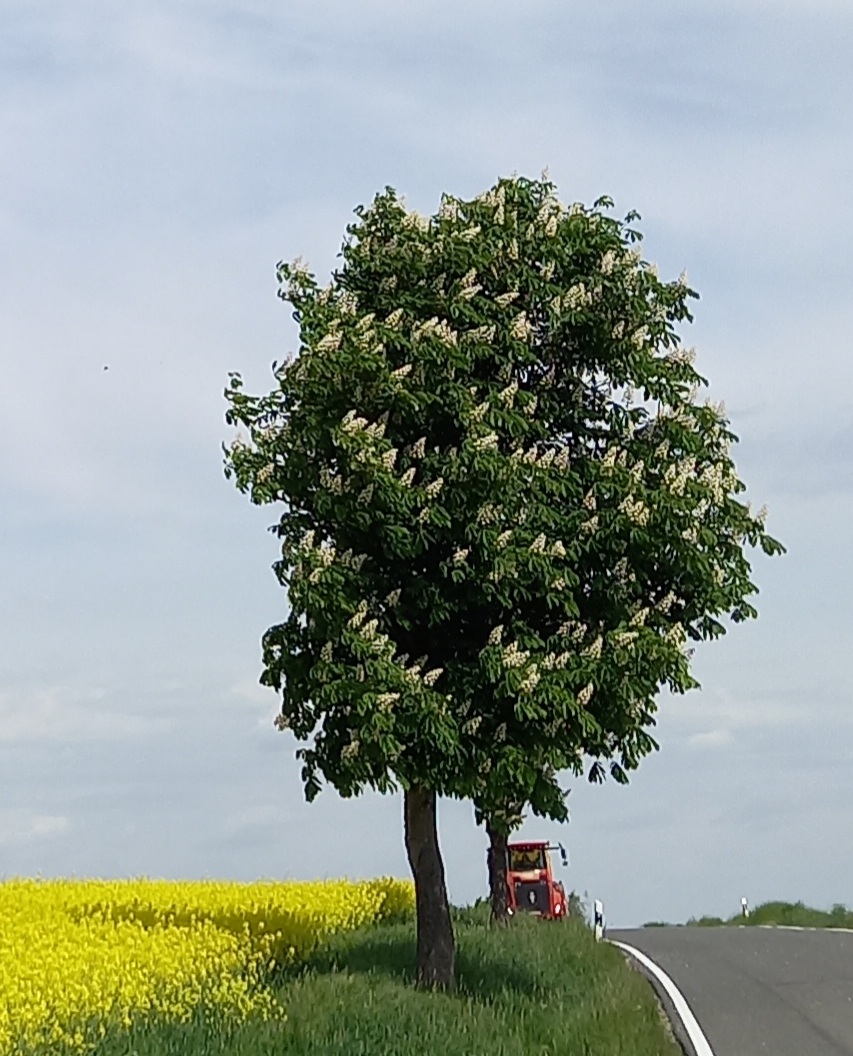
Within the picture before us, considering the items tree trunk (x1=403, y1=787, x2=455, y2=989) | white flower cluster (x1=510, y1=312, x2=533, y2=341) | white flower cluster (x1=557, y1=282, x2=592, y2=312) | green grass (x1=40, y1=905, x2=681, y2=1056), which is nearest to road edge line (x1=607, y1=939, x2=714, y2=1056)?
green grass (x1=40, y1=905, x2=681, y2=1056)

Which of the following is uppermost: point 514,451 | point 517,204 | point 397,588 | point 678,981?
point 517,204

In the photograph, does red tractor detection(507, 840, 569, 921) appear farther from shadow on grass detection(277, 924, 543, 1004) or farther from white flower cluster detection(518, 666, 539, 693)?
white flower cluster detection(518, 666, 539, 693)

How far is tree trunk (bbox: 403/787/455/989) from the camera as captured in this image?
23.0 meters

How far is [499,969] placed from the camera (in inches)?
989

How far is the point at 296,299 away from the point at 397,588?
3.90m

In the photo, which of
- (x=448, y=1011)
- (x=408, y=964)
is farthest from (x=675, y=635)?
(x=408, y=964)

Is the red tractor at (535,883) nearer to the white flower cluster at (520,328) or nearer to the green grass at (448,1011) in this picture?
the green grass at (448,1011)

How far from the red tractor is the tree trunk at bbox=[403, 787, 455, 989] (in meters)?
20.2

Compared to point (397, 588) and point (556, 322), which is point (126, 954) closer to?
point (397, 588)

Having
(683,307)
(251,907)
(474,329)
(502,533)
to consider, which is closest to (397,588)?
(502,533)

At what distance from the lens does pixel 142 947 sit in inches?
794

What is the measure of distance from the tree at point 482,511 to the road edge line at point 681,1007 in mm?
2990

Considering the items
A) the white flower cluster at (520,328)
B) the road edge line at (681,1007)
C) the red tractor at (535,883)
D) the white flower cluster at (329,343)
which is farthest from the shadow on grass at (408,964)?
the red tractor at (535,883)

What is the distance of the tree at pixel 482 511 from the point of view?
2116cm
